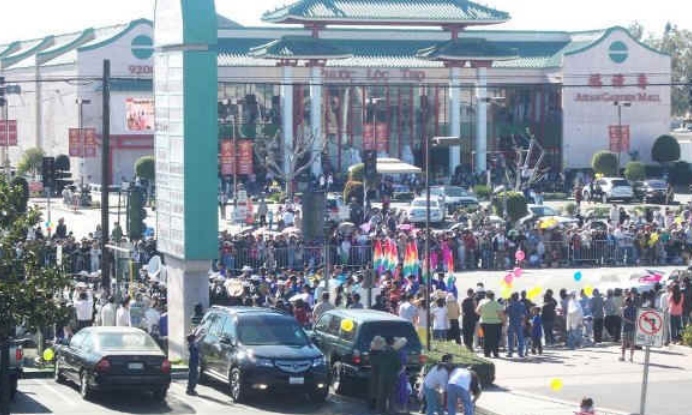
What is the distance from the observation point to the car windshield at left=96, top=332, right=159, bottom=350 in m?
23.9

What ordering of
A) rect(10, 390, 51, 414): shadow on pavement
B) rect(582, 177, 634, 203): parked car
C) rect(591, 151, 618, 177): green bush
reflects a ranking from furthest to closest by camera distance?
rect(591, 151, 618, 177): green bush → rect(582, 177, 634, 203): parked car → rect(10, 390, 51, 414): shadow on pavement

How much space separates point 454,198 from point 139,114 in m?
22.4

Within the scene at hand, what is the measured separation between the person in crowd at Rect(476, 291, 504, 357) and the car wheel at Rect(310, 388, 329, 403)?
18.5ft

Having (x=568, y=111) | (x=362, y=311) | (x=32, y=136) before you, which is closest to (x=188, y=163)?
(x=362, y=311)

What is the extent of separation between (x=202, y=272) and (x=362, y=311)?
4011mm

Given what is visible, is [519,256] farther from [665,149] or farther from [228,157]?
[665,149]

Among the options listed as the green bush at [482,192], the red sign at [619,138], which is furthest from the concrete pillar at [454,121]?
the green bush at [482,192]

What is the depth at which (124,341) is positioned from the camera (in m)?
24.1

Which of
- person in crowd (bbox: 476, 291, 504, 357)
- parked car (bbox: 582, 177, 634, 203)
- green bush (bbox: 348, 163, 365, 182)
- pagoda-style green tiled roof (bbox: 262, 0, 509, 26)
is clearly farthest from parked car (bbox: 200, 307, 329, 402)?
pagoda-style green tiled roof (bbox: 262, 0, 509, 26)

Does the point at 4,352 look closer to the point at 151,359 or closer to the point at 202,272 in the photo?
the point at 151,359

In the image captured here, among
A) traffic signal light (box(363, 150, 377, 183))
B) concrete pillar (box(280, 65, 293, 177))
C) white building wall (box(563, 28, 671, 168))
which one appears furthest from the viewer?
white building wall (box(563, 28, 671, 168))

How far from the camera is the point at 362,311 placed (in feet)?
84.5

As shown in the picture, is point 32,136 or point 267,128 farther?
point 32,136

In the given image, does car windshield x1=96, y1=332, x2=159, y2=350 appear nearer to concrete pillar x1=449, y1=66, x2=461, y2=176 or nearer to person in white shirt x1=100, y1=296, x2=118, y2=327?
person in white shirt x1=100, y1=296, x2=118, y2=327
